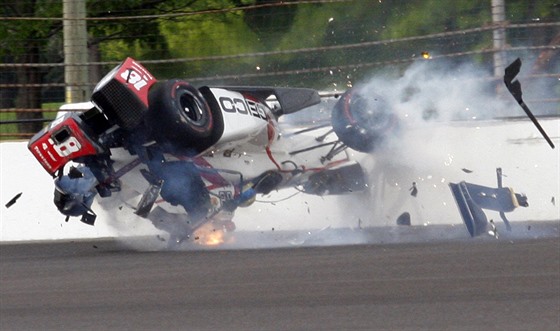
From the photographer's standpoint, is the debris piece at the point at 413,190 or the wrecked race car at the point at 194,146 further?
the debris piece at the point at 413,190

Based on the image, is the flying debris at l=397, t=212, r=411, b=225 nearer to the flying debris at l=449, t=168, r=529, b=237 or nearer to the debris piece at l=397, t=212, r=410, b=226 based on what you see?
the debris piece at l=397, t=212, r=410, b=226

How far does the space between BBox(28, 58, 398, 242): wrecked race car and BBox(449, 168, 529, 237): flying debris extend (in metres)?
0.75

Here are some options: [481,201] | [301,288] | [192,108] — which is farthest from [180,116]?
[481,201]

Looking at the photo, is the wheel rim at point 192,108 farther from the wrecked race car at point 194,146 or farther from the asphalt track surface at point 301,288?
the asphalt track surface at point 301,288

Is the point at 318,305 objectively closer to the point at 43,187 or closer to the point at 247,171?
the point at 247,171

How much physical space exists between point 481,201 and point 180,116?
102 inches

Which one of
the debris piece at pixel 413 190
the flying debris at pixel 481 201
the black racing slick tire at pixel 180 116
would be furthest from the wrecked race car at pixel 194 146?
the flying debris at pixel 481 201

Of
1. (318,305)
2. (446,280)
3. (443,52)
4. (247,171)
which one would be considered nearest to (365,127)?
(247,171)

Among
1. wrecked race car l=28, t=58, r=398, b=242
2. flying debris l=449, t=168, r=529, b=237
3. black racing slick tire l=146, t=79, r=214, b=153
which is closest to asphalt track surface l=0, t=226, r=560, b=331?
wrecked race car l=28, t=58, r=398, b=242

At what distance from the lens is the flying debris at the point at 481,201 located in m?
8.89

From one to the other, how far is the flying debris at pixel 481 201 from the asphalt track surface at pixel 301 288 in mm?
656

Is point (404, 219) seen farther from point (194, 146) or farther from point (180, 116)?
point (180, 116)

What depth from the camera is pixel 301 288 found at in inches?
235

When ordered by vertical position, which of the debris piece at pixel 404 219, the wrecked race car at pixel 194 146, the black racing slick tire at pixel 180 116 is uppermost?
the black racing slick tire at pixel 180 116
